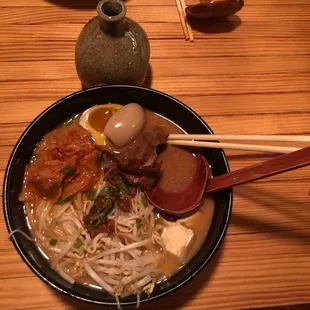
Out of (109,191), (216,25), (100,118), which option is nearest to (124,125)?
(100,118)

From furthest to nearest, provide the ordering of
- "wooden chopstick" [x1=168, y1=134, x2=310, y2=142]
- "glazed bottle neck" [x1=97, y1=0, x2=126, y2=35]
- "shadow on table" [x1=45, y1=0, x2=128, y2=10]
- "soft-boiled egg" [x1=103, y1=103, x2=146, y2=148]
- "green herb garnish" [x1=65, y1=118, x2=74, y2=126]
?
"shadow on table" [x1=45, y1=0, x2=128, y2=10] → "green herb garnish" [x1=65, y1=118, x2=74, y2=126] → "soft-boiled egg" [x1=103, y1=103, x2=146, y2=148] → "glazed bottle neck" [x1=97, y1=0, x2=126, y2=35] → "wooden chopstick" [x1=168, y1=134, x2=310, y2=142]

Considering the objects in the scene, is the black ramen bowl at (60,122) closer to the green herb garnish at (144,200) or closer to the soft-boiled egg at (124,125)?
the soft-boiled egg at (124,125)

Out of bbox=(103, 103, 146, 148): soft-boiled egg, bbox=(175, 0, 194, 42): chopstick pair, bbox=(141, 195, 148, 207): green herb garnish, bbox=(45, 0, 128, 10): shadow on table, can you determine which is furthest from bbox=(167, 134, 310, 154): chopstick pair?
bbox=(45, 0, 128, 10): shadow on table

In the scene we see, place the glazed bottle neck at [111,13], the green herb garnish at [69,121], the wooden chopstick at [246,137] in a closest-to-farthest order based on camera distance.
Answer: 1. the wooden chopstick at [246,137]
2. the glazed bottle neck at [111,13]
3. the green herb garnish at [69,121]

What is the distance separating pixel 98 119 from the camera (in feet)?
5.93

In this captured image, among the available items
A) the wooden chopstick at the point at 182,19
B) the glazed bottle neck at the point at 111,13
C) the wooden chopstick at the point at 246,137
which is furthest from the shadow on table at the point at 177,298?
the wooden chopstick at the point at 182,19

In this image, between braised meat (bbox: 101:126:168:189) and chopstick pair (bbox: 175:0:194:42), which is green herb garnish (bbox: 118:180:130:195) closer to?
braised meat (bbox: 101:126:168:189)

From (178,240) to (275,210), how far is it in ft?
1.82

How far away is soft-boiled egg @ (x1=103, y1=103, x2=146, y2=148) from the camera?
66.8 inches

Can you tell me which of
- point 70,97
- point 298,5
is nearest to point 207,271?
point 70,97

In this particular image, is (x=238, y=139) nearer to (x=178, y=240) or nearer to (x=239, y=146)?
(x=239, y=146)

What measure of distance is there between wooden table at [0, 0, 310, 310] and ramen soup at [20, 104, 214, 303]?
0.16m

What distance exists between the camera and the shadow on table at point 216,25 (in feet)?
7.36

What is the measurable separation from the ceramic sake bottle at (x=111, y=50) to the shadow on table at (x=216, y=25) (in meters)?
0.56
